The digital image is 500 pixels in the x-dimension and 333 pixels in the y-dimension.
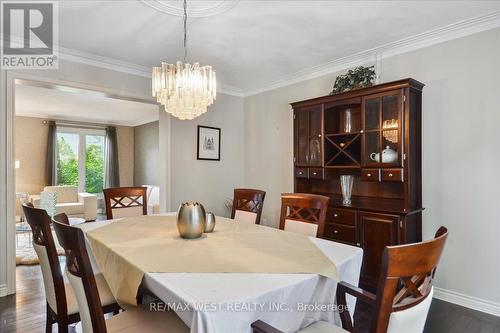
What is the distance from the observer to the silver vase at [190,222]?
1.77m

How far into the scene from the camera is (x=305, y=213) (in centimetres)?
234

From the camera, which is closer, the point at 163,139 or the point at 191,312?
the point at 191,312

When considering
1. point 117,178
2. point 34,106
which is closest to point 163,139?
point 34,106

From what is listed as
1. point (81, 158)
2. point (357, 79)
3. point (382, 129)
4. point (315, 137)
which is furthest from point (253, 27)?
point (81, 158)

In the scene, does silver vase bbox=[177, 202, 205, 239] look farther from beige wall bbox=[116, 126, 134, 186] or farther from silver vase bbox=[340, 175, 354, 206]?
beige wall bbox=[116, 126, 134, 186]

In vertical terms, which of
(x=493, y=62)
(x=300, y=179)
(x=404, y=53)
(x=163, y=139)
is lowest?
(x=300, y=179)

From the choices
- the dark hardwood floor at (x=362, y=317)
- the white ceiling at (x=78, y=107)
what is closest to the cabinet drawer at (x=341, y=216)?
the dark hardwood floor at (x=362, y=317)

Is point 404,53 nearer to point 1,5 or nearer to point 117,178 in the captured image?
point 1,5

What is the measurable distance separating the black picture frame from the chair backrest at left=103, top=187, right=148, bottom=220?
1.37 m

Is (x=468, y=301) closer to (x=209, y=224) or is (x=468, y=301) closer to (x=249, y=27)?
Result: (x=209, y=224)

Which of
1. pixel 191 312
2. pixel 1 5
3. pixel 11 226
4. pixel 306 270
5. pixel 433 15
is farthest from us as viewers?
pixel 11 226

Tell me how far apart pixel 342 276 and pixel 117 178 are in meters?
7.77

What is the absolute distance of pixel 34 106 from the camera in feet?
20.0

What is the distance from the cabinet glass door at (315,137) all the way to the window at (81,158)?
652 cm
